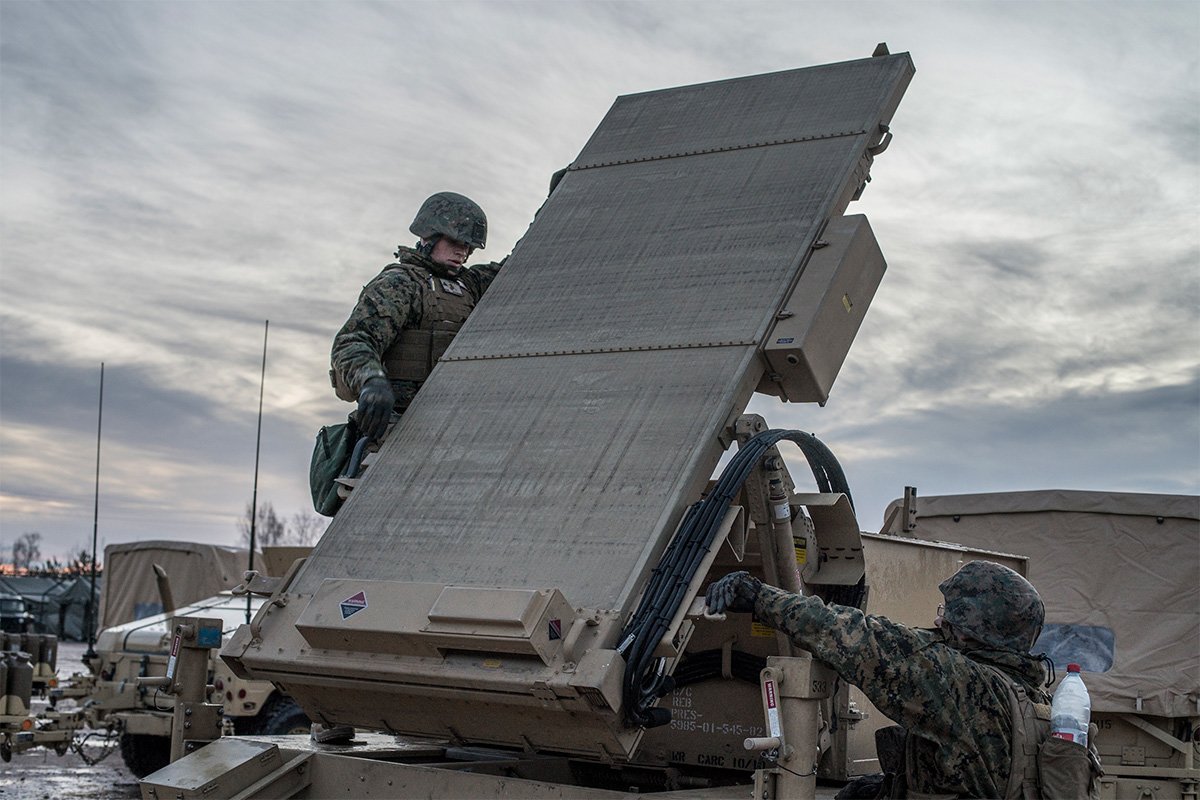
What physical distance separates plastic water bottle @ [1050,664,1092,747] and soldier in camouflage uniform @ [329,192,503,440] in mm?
2478

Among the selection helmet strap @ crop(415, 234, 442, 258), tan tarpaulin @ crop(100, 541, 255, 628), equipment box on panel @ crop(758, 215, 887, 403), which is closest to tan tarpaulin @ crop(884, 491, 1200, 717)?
equipment box on panel @ crop(758, 215, 887, 403)

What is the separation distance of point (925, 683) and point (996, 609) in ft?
1.14

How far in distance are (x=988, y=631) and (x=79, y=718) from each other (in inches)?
384

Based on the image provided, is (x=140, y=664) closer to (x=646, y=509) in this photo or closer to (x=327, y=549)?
(x=327, y=549)

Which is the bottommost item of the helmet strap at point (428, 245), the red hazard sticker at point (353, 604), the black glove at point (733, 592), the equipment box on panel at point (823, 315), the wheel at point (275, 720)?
the wheel at point (275, 720)

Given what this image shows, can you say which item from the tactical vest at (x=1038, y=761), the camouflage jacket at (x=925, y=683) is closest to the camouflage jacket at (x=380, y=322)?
the camouflage jacket at (x=925, y=683)

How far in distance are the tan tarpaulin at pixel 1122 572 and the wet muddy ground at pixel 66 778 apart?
6.93 meters

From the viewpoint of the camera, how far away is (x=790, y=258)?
15.6 feet

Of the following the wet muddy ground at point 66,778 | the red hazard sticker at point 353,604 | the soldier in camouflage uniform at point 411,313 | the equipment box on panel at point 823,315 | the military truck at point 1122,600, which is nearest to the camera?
the red hazard sticker at point 353,604

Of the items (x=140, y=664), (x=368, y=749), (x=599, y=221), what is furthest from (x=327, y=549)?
(x=140, y=664)

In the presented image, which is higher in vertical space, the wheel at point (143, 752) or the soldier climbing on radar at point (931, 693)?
the soldier climbing on radar at point (931, 693)

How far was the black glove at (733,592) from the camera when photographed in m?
3.86

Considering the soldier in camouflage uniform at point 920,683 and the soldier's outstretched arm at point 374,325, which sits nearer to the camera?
the soldier in camouflage uniform at point 920,683

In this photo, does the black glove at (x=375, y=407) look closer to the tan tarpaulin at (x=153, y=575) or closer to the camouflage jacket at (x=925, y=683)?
the camouflage jacket at (x=925, y=683)
